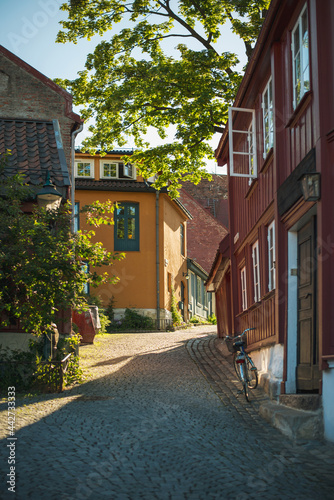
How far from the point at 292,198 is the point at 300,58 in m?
1.94

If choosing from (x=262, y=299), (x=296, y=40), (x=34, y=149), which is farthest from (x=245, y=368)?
(x=34, y=149)

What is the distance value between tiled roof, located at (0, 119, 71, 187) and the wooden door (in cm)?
585

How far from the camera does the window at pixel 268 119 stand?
37.9 ft

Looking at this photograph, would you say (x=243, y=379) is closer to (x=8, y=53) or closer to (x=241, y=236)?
(x=241, y=236)

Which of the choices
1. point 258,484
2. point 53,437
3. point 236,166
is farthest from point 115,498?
point 236,166

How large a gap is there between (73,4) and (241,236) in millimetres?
10133

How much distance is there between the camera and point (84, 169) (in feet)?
98.6

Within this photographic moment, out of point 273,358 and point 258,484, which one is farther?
point 273,358

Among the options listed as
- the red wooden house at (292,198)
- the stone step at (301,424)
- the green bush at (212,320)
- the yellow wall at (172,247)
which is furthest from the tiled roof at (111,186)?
the stone step at (301,424)

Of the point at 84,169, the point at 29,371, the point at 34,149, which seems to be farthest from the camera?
the point at 84,169

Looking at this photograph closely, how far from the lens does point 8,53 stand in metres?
18.4

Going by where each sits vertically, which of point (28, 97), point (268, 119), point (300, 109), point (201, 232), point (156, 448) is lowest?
point (156, 448)

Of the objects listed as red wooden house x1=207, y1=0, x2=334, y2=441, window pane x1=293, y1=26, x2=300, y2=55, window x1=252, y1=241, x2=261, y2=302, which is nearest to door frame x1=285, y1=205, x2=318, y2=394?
red wooden house x1=207, y1=0, x2=334, y2=441

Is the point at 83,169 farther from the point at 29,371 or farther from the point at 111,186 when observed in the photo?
the point at 29,371
